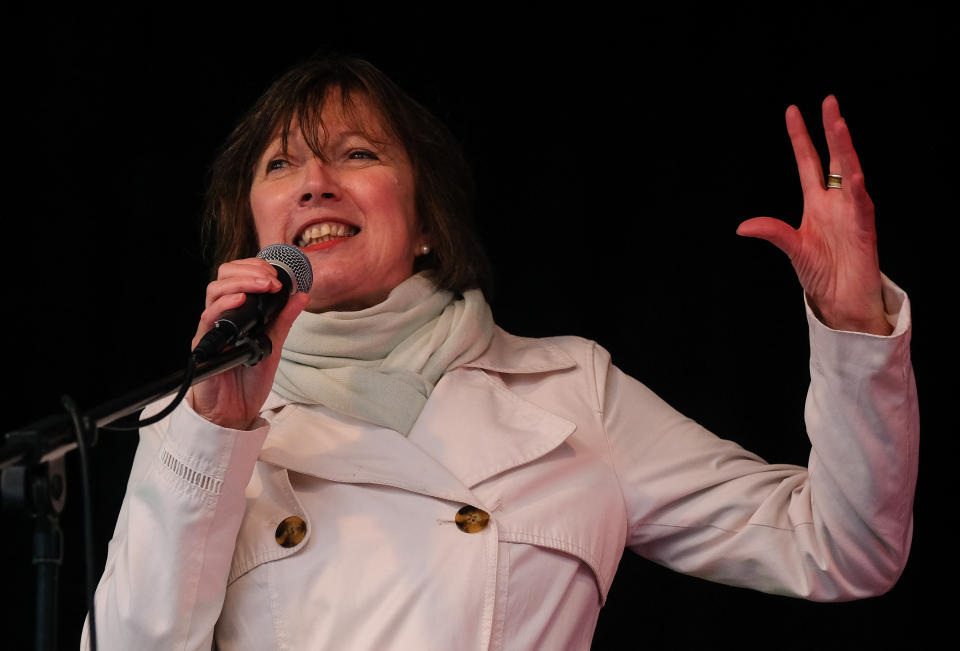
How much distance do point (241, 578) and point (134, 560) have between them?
0.58 ft

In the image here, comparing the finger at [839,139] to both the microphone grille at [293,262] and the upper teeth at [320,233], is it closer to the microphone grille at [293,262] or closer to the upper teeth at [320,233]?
the microphone grille at [293,262]

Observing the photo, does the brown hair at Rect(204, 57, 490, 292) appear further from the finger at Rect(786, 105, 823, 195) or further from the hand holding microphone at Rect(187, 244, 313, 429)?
the finger at Rect(786, 105, 823, 195)

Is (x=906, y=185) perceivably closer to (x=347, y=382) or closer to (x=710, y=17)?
(x=710, y=17)

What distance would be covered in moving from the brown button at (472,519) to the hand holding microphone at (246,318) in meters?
0.35

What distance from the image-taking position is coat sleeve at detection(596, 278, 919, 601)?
5.03 feet

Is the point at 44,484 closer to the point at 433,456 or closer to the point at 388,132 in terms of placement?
the point at 433,456

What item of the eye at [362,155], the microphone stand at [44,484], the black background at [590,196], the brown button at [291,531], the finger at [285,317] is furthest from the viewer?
the black background at [590,196]

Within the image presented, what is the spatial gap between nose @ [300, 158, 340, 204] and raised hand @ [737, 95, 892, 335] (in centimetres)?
80

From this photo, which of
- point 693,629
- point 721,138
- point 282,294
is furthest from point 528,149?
point 282,294

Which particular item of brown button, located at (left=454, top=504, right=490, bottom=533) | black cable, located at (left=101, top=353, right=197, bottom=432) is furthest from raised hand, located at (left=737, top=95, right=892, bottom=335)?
black cable, located at (left=101, top=353, right=197, bottom=432)

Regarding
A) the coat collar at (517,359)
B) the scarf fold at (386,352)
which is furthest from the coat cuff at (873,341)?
the scarf fold at (386,352)

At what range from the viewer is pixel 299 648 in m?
1.63

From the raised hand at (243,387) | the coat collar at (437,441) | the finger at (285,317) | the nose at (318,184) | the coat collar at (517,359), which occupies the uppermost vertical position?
the nose at (318,184)

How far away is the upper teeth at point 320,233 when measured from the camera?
79.0 inches
